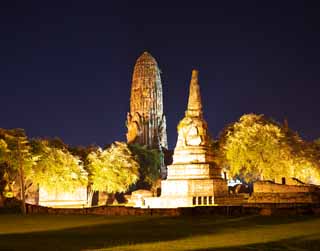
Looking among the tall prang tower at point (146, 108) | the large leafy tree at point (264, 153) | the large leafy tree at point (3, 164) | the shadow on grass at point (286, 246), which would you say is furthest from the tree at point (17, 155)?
the tall prang tower at point (146, 108)

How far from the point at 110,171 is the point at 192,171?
1750 cm

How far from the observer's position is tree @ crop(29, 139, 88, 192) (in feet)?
177

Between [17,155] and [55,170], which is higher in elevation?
[17,155]

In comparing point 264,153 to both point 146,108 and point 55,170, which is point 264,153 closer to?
point 55,170

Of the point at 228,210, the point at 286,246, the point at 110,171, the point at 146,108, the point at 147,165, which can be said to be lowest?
the point at 286,246

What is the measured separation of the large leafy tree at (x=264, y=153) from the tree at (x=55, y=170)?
1639 cm

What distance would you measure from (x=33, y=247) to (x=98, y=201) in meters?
56.1

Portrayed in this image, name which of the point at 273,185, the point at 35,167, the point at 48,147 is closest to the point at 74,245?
the point at 273,185

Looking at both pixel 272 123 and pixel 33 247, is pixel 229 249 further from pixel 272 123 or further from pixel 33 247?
pixel 272 123

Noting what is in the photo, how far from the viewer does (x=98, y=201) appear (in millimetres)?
73125

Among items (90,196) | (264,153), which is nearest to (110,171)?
(90,196)

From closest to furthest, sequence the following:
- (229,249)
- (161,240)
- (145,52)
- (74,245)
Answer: (229,249) → (74,245) → (161,240) → (145,52)

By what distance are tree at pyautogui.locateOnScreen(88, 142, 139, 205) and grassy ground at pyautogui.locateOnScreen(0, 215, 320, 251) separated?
36.1 metres

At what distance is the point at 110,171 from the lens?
6556 cm
